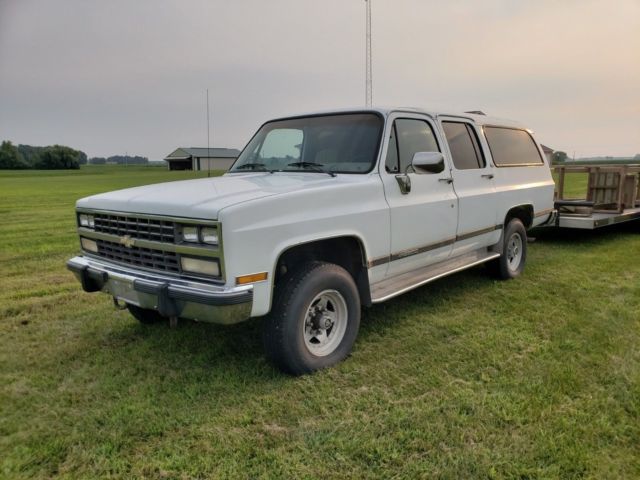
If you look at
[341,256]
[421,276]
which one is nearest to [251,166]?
[341,256]

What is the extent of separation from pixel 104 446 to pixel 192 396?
66cm

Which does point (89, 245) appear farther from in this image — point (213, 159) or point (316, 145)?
point (213, 159)

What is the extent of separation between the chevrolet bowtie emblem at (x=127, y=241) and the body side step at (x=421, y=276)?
1.94 metres

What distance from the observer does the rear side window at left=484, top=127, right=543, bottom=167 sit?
5.86 m

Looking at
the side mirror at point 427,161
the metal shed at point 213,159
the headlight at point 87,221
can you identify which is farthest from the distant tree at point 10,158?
the side mirror at point 427,161

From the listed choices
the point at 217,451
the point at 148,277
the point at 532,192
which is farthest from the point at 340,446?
the point at 532,192

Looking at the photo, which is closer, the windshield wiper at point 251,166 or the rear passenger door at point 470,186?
the windshield wiper at point 251,166

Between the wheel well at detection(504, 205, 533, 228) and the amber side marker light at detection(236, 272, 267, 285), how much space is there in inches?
158

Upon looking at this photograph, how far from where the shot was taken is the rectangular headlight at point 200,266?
3.03m

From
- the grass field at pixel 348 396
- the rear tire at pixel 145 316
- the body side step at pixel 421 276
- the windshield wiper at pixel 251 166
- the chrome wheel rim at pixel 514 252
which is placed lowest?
the grass field at pixel 348 396

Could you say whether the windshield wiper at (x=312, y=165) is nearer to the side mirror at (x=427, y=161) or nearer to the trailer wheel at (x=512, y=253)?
the side mirror at (x=427, y=161)

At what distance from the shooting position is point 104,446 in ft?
9.09

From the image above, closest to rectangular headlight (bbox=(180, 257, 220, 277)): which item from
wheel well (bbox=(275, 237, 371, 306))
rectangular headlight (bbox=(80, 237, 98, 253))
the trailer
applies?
wheel well (bbox=(275, 237, 371, 306))

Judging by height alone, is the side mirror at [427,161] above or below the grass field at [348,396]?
above
